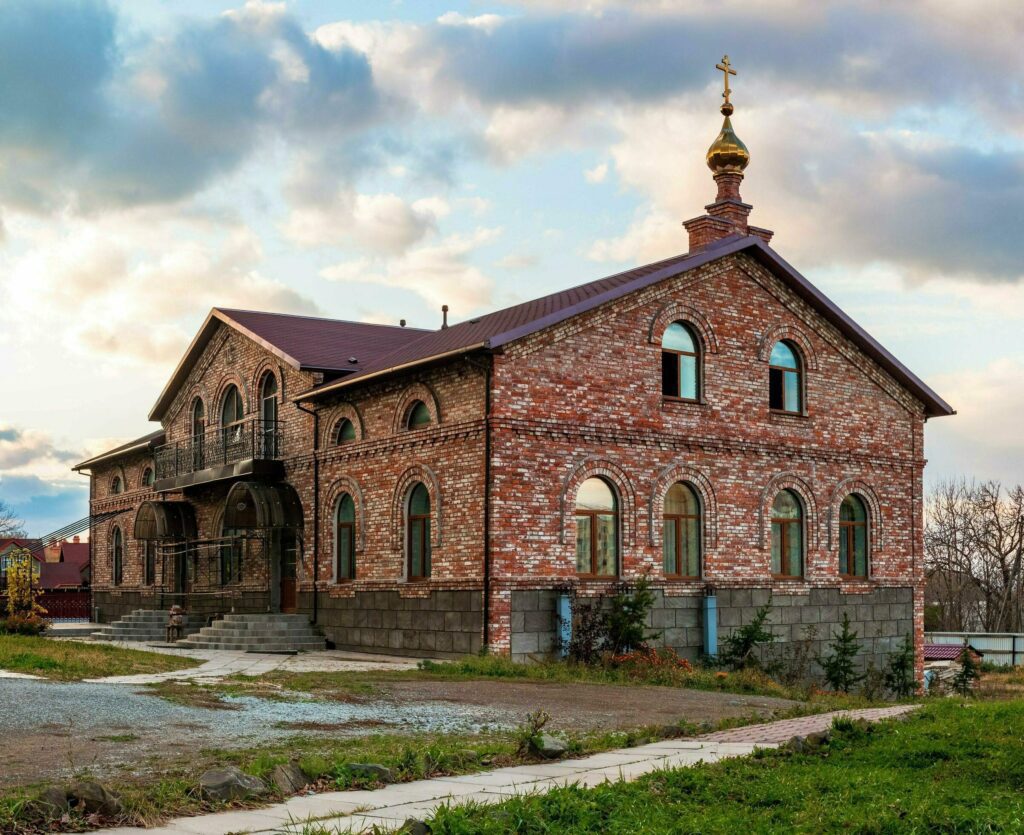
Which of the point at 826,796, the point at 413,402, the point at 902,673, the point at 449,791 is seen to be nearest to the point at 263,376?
the point at 413,402

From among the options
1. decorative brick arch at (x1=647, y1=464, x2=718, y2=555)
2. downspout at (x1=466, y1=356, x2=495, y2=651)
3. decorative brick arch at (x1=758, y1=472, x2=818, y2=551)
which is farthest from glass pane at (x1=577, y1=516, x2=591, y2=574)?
decorative brick arch at (x1=758, y1=472, x2=818, y2=551)

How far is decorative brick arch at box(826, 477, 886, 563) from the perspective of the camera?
2658 cm

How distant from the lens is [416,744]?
10766 mm

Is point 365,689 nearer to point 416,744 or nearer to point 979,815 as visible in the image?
point 416,744

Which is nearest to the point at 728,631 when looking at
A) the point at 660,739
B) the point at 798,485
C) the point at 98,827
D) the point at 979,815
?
the point at 798,485

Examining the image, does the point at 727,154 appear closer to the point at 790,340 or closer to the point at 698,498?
the point at 790,340

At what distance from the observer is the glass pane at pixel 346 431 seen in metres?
25.9

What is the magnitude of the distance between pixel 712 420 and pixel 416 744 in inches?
591

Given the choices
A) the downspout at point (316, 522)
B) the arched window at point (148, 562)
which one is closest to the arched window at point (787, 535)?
the downspout at point (316, 522)

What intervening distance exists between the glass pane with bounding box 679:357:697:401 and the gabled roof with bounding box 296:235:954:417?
1.75m

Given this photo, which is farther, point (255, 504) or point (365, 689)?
point (255, 504)

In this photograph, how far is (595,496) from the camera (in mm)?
23047

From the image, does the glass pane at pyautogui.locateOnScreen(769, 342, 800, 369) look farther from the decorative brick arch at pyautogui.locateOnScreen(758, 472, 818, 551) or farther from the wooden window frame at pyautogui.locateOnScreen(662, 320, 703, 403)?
the decorative brick arch at pyautogui.locateOnScreen(758, 472, 818, 551)

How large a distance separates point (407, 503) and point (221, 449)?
8237mm
